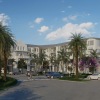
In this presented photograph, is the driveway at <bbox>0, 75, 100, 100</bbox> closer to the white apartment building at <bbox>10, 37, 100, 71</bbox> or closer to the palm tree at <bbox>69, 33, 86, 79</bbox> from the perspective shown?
the palm tree at <bbox>69, 33, 86, 79</bbox>

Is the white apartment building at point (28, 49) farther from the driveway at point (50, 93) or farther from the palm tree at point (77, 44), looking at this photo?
the driveway at point (50, 93)

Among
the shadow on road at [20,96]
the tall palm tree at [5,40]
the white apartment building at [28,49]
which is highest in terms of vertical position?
the white apartment building at [28,49]

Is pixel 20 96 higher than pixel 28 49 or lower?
lower

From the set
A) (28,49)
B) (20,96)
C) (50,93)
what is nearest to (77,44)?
(50,93)

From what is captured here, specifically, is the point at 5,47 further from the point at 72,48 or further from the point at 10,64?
the point at 10,64

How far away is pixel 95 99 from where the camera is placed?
19.2m

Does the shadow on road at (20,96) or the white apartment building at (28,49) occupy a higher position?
the white apartment building at (28,49)

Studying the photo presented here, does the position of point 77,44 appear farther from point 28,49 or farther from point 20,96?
point 28,49

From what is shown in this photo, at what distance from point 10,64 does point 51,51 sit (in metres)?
23.3

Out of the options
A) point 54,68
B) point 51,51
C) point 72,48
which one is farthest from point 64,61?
point 72,48

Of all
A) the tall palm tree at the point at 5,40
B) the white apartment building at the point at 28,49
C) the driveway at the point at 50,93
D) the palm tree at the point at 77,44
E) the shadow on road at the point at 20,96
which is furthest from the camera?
the white apartment building at the point at 28,49

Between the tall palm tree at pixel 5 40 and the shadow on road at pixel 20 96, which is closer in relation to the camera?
the shadow on road at pixel 20 96

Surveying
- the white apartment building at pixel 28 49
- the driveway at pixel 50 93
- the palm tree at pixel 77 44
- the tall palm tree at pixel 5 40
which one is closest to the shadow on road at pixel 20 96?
the driveway at pixel 50 93

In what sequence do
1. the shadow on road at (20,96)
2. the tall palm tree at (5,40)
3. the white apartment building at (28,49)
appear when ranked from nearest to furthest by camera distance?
the shadow on road at (20,96) < the tall palm tree at (5,40) < the white apartment building at (28,49)
